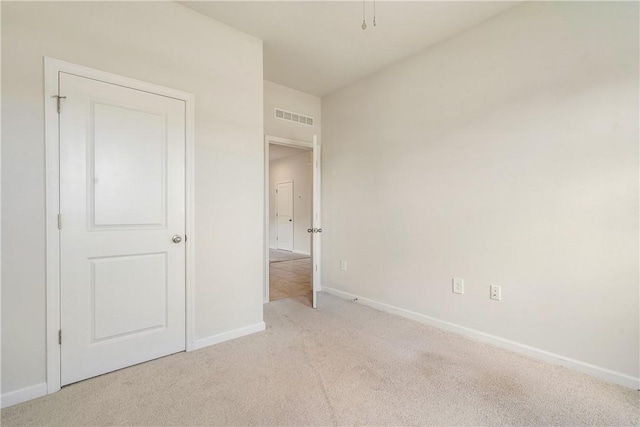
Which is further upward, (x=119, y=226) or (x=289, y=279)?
(x=119, y=226)

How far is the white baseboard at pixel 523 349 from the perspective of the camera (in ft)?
6.06

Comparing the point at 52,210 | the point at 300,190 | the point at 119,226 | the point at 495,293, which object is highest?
the point at 300,190

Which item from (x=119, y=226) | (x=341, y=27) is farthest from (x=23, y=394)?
(x=341, y=27)

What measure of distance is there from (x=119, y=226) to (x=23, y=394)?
108 cm

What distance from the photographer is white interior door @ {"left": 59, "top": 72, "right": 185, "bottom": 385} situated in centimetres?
184

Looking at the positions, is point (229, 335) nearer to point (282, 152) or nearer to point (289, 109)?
point (289, 109)

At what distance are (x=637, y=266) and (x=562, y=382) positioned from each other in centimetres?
87

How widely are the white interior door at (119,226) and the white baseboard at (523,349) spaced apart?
2142mm

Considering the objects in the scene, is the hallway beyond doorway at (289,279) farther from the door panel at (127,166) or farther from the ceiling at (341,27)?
the ceiling at (341,27)

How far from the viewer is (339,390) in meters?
1.78

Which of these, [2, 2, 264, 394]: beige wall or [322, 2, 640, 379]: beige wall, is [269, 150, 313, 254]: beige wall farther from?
[2, 2, 264, 394]: beige wall

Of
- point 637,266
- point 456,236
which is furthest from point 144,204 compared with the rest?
point 637,266

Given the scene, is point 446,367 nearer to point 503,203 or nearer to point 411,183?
point 503,203

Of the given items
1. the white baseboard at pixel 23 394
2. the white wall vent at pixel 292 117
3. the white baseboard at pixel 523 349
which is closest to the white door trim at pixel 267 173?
the white wall vent at pixel 292 117
